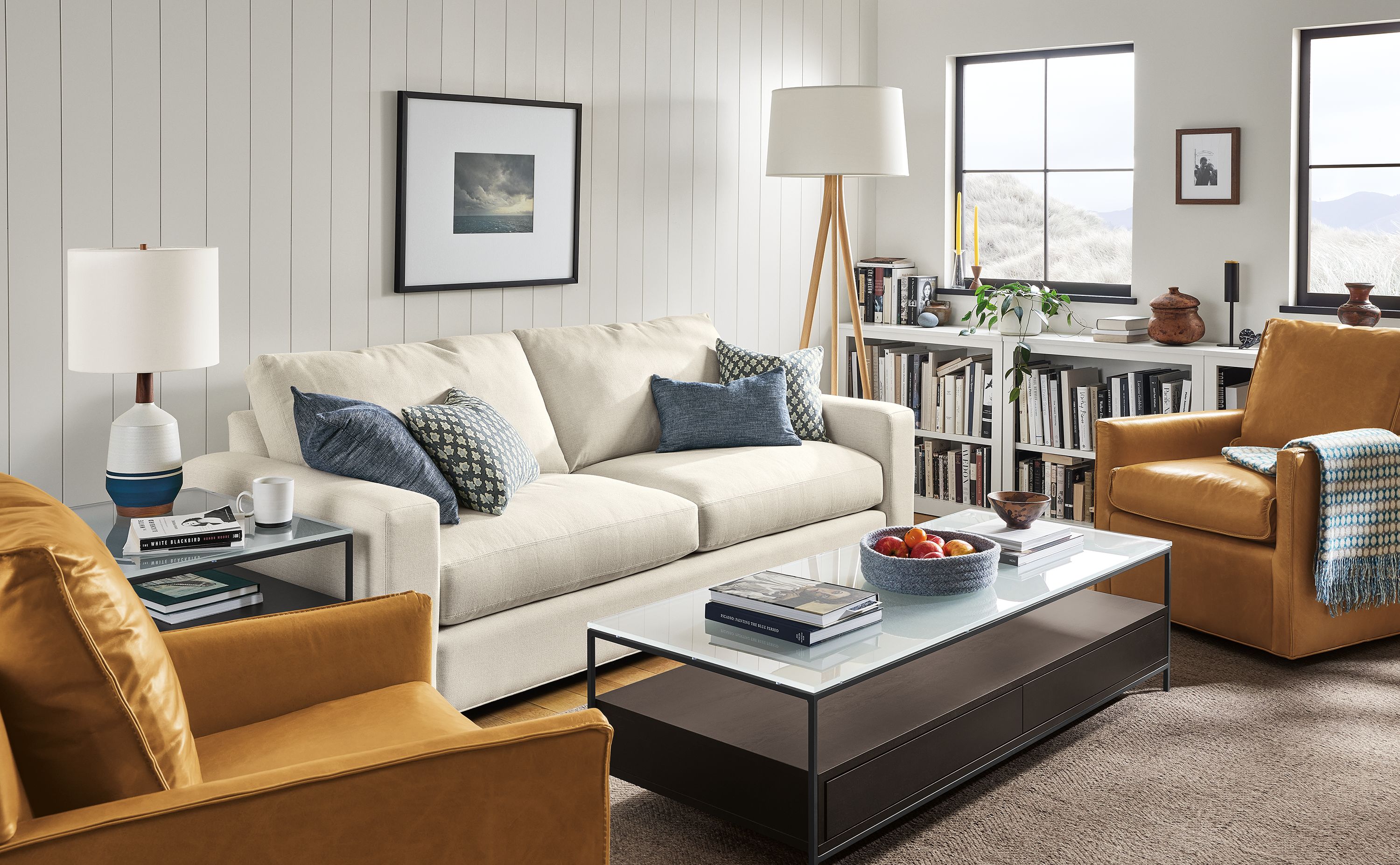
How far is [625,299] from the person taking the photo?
4.77 meters

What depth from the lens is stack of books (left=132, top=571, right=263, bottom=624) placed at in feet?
8.68

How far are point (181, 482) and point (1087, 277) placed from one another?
382 centimetres

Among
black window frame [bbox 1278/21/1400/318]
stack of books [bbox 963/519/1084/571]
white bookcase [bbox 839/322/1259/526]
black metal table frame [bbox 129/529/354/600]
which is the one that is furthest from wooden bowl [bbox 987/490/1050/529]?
black window frame [bbox 1278/21/1400/318]

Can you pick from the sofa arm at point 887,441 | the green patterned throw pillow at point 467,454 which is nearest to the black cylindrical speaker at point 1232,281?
the sofa arm at point 887,441

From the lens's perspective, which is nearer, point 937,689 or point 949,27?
point 937,689

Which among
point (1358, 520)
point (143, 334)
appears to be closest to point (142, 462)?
point (143, 334)

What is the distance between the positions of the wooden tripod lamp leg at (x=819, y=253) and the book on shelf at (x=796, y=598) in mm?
2416

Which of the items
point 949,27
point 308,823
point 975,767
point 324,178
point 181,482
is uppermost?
point 949,27

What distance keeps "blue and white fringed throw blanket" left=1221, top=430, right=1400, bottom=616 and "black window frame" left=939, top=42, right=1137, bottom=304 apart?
67.4 inches

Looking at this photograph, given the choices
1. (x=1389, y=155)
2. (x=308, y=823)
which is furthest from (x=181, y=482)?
(x=1389, y=155)

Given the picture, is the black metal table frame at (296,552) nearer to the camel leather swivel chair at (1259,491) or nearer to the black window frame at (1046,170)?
the camel leather swivel chair at (1259,491)

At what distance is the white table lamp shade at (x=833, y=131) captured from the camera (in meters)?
4.67

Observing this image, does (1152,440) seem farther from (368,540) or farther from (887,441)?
(368,540)

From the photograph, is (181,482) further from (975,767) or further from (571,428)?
(975,767)
